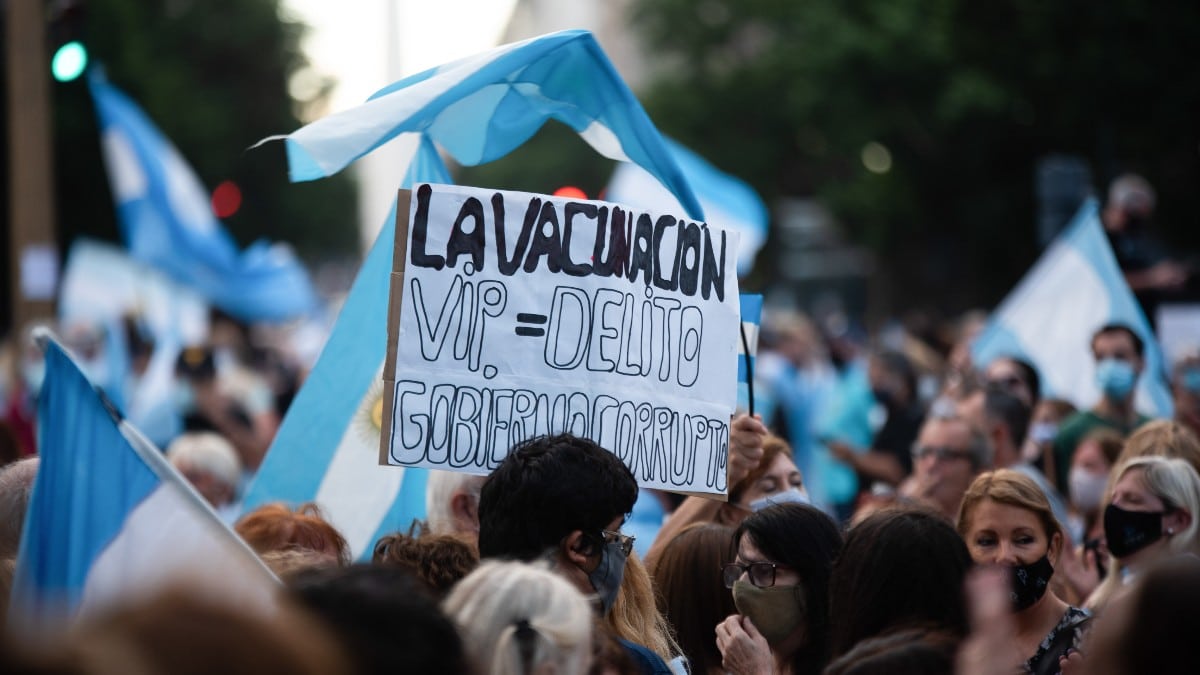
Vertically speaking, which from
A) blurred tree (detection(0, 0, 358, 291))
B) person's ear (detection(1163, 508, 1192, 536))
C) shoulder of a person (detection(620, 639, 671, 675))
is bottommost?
shoulder of a person (detection(620, 639, 671, 675))

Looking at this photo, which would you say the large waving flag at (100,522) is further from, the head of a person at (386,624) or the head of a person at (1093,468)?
the head of a person at (1093,468)

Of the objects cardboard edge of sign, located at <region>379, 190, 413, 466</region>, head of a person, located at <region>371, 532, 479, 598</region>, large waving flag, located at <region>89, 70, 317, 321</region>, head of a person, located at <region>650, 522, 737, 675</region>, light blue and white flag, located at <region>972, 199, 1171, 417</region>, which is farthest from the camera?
large waving flag, located at <region>89, 70, 317, 321</region>

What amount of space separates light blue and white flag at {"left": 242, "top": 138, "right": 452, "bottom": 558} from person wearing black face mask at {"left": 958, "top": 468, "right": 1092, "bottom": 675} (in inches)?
81.5

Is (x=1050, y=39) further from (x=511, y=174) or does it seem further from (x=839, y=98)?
(x=511, y=174)

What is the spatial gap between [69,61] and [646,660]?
879cm

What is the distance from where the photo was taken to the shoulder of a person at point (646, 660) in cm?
348

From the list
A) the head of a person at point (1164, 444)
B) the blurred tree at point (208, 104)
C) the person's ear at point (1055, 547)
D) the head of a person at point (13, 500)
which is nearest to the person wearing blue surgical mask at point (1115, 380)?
the head of a person at point (1164, 444)

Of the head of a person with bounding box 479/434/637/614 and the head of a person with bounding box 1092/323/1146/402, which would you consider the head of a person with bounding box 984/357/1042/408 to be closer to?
the head of a person with bounding box 1092/323/1146/402

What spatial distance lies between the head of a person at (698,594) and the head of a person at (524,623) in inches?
60.1

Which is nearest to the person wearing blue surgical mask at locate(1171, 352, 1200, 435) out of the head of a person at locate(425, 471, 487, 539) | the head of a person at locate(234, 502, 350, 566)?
the head of a person at locate(425, 471, 487, 539)

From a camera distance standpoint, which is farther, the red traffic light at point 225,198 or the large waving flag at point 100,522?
the red traffic light at point 225,198

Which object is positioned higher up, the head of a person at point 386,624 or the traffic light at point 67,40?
the traffic light at point 67,40

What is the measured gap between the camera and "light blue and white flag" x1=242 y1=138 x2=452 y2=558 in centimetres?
550

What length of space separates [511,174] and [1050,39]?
4300cm
